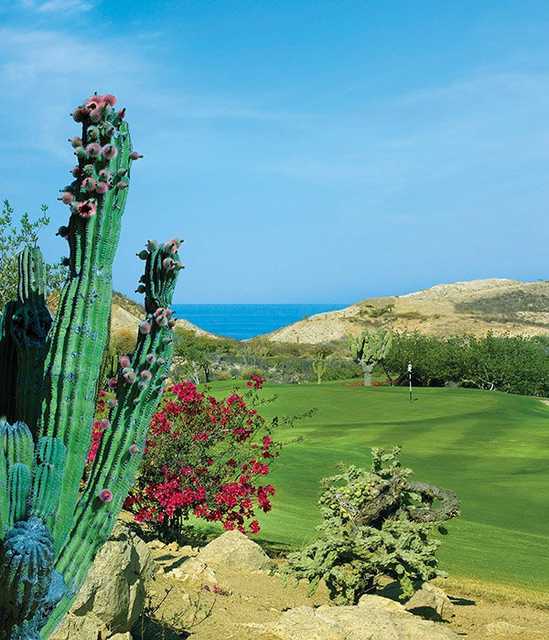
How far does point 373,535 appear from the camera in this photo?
9555 mm

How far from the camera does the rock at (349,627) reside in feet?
25.1

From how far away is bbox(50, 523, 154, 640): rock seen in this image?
6.64 meters

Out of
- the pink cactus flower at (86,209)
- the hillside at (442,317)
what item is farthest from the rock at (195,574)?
the hillside at (442,317)

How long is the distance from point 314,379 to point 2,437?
54.8 meters

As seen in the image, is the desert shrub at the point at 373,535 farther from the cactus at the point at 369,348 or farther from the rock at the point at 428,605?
the cactus at the point at 369,348

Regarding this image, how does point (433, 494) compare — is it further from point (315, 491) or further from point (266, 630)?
point (315, 491)

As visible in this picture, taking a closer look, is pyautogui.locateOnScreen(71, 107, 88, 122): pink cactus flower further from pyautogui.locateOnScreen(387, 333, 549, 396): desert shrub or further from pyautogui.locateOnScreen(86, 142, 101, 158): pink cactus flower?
pyautogui.locateOnScreen(387, 333, 549, 396): desert shrub

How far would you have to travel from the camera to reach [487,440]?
28.3 metres

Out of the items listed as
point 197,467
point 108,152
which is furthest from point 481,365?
point 108,152

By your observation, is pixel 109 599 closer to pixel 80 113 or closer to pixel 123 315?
pixel 80 113

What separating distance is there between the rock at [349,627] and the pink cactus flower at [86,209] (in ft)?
14.2

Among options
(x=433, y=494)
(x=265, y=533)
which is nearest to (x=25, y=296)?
(x=433, y=494)

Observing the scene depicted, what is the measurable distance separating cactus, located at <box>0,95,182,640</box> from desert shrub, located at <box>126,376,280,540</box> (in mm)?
5725

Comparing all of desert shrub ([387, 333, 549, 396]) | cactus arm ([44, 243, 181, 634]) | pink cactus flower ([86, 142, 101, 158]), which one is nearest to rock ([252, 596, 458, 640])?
cactus arm ([44, 243, 181, 634])
